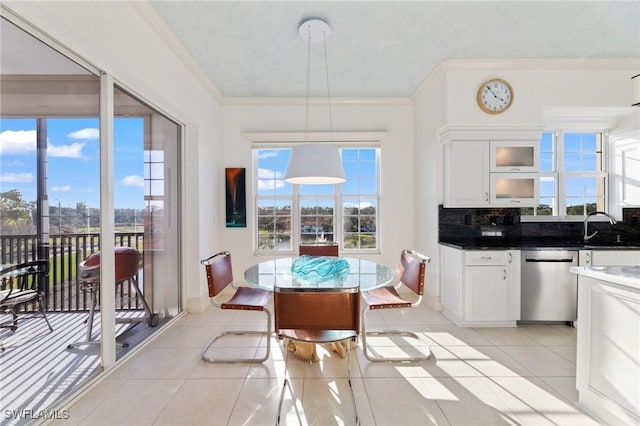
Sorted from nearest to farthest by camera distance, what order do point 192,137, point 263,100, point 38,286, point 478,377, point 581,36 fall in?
point 38,286 < point 478,377 < point 581,36 < point 192,137 < point 263,100

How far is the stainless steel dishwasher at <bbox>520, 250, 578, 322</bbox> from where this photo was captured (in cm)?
297

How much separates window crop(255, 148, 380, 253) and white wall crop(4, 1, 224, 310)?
71 centimetres

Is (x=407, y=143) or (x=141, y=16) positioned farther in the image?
(x=407, y=143)

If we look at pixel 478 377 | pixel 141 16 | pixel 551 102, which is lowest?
pixel 478 377

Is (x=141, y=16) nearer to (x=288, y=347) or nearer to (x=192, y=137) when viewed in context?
(x=192, y=137)

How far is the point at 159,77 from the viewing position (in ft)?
8.64

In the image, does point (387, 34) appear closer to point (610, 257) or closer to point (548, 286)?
point (548, 286)

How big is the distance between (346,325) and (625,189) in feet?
13.9

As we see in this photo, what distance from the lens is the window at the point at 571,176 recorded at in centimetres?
370

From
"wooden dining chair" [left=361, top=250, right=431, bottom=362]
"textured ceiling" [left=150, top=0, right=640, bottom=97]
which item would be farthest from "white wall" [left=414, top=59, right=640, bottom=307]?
"wooden dining chair" [left=361, top=250, right=431, bottom=362]

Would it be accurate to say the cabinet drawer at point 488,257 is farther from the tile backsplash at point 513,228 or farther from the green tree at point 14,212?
the green tree at point 14,212

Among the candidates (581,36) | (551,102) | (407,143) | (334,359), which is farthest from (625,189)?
(334,359)

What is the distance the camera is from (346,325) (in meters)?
1.74

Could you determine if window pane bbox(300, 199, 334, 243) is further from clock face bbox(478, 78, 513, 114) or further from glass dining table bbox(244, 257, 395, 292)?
clock face bbox(478, 78, 513, 114)
